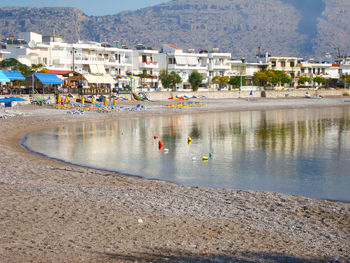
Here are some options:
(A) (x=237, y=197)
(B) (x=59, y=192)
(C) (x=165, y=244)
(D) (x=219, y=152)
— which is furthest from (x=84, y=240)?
(D) (x=219, y=152)

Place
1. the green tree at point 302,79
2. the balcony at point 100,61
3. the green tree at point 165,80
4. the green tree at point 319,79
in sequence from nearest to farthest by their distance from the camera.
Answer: the balcony at point 100,61 → the green tree at point 165,80 → the green tree at point 302,79 → the green tree at point 319,79

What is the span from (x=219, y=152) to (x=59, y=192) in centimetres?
1252

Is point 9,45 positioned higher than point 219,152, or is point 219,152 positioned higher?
point 9,45

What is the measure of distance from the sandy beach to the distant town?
3893 centimetres

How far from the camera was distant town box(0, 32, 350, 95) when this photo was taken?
2422 inches

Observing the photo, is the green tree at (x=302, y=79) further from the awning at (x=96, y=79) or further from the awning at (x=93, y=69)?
the awning at (x=96, y=79)

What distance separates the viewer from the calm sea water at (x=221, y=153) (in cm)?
1672

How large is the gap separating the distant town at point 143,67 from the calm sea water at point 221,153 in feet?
68.8

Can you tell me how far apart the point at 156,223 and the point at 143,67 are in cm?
7304

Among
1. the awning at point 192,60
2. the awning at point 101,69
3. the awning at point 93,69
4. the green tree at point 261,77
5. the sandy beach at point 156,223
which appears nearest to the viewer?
the sandy beach at point 156,223

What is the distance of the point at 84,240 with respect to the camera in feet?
28.3

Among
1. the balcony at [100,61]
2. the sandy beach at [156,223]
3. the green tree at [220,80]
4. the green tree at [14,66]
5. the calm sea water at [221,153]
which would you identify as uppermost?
the balcony at [100,61]

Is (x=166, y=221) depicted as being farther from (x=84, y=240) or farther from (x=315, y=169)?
(x=315, y=169)

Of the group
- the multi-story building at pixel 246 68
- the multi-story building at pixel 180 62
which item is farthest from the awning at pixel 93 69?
the multi-story building at pixel 246 68
